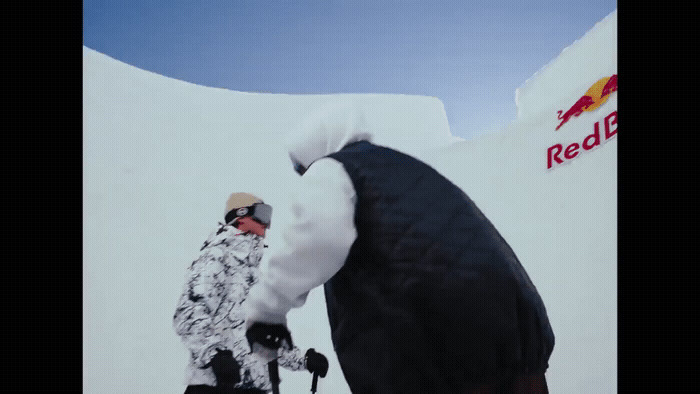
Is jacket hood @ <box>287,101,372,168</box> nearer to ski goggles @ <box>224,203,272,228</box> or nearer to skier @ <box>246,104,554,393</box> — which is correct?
skier @ <box>246,104,554,393</box>

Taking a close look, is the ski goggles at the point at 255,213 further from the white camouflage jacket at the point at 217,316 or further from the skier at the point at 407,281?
the skier at the point at 407,281

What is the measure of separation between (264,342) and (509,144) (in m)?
2.27

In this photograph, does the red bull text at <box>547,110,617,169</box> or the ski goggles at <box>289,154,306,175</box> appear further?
the red bull text at <box>547,110,617,169</box>

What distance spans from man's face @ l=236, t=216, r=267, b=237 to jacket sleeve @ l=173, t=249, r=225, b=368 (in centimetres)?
25

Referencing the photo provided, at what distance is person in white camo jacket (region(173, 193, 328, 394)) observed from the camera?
1.35m

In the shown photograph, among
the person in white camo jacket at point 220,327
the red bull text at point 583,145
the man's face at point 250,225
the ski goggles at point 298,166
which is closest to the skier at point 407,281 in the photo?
the ski goggles at point 298,166

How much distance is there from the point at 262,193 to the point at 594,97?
2296mm

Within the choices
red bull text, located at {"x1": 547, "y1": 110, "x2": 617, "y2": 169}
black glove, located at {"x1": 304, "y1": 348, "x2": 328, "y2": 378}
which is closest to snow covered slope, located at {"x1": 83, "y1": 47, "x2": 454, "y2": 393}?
red bull text, located at {"x1": 547, "y1": 110, "x2": 617, "y2": 169}

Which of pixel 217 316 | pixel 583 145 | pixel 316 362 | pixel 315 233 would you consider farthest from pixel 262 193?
pixel 315 233

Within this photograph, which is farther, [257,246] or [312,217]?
[257,246]

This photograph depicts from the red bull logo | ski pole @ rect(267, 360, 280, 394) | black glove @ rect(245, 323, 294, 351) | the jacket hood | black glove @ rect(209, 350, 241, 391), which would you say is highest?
the red bull logo
